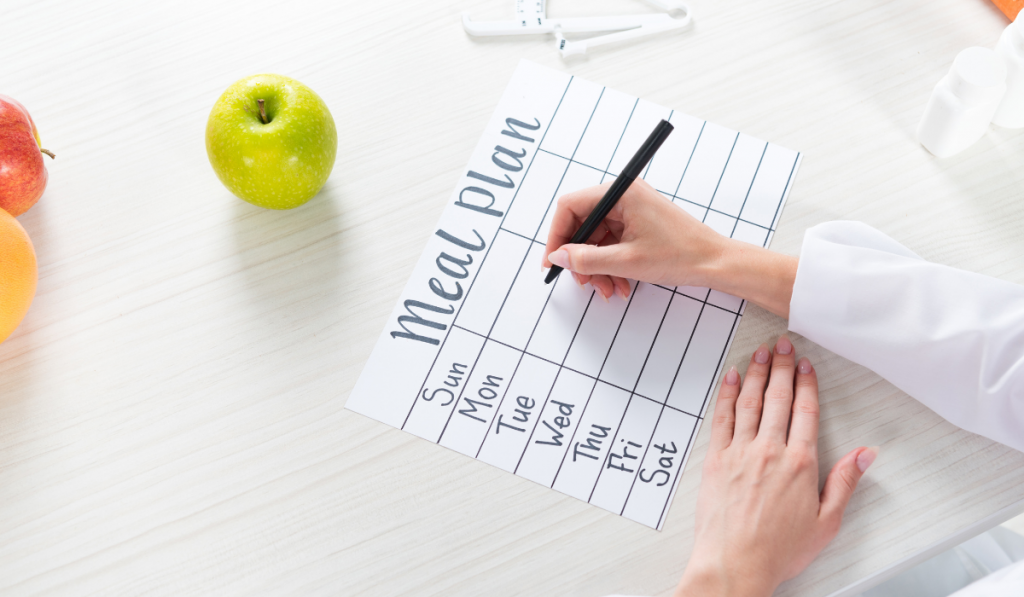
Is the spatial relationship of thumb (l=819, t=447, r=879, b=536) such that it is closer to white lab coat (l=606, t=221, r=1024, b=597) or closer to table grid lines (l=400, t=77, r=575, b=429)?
white lab coat (l=606, t=221, r=1024, b=597)

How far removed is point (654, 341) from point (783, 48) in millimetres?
461

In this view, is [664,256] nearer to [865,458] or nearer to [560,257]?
[560,257]

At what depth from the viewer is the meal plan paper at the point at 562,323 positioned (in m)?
0.74

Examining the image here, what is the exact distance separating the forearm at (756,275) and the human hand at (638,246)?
1 cm

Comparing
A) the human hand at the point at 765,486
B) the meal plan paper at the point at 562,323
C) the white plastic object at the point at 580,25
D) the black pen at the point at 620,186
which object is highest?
the white plastic object at the point at 580,25

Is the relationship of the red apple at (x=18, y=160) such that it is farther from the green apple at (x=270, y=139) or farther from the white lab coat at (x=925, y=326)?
the white lab coat at (x=925, y=326)

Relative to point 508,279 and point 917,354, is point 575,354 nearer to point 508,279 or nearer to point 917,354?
point 508,279

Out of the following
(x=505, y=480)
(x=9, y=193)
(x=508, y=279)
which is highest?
(x=9, y=193)

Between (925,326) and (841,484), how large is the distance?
0.65 feet

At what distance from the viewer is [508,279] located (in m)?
0.81

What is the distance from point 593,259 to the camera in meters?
0.76

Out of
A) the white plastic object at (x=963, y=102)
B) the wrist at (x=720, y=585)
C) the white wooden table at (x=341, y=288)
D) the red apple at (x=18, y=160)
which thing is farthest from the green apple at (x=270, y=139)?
the white plastic object at (x=963, y=102)

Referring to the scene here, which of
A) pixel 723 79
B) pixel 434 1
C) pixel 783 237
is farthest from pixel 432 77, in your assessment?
pixel 783 237

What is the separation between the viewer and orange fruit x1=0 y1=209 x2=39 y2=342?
715 mm
